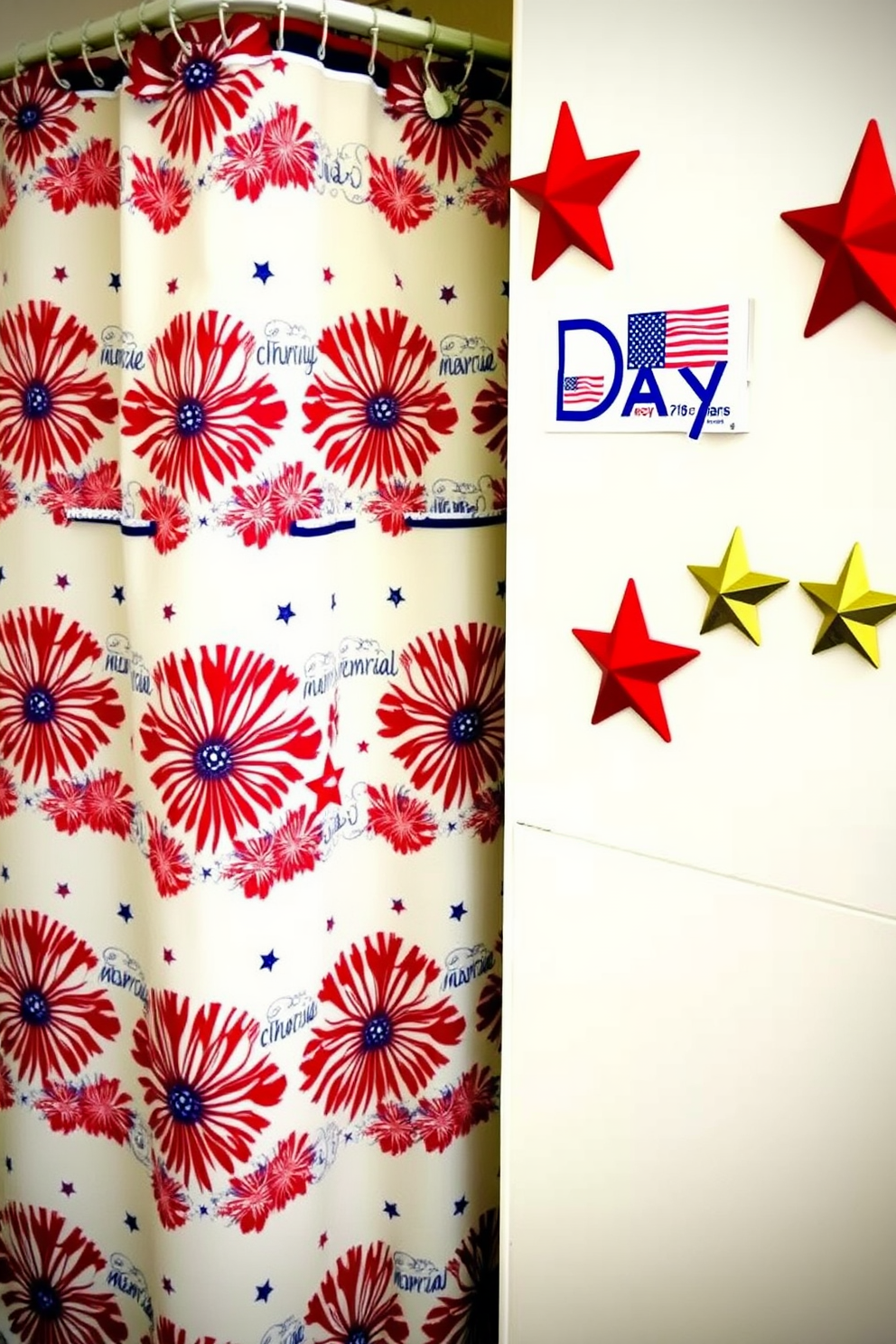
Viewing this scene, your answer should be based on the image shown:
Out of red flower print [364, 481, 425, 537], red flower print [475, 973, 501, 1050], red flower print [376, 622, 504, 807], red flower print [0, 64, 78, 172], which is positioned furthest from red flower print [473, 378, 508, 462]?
red flower print [475, 973, 501, 1050]

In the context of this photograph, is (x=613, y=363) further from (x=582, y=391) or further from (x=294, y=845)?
(x=294, y=845)

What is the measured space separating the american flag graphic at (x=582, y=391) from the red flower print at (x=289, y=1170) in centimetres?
90

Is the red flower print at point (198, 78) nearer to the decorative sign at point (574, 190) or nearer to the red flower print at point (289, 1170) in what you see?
the decorative sign at point (574, 190)

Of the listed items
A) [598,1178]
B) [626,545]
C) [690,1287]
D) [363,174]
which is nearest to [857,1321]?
[690,1287]

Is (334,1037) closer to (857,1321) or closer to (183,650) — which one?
(183,650)

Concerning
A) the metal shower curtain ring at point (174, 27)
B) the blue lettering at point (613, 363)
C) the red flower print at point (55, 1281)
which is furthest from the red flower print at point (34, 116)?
the red flower print at point (55, 1281)

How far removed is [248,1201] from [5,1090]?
470 millimetres

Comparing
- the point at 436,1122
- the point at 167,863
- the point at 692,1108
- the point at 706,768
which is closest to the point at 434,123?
the point at 706,768

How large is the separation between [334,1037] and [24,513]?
0.78 meters

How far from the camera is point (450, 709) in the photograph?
55.4 inches

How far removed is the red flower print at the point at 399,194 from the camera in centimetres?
127

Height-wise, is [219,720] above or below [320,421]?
below

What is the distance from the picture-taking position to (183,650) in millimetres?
1243

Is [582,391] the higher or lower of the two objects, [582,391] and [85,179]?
the lower
